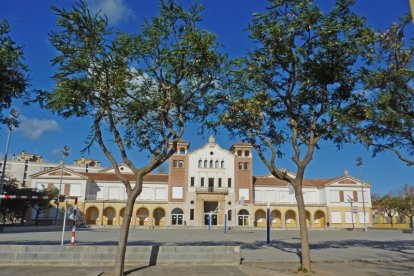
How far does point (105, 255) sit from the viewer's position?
1191 cm

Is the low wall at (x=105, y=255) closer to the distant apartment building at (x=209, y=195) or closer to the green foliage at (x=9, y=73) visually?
the green foliage at (x=9, y=73)

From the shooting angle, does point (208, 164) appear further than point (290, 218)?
No

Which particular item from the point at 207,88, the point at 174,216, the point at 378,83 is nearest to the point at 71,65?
the point at 207,88

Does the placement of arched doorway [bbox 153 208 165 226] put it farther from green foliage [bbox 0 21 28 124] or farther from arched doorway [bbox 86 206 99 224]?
green foliage [bbox 0 21 28 124]

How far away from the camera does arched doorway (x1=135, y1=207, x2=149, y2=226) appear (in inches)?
2388

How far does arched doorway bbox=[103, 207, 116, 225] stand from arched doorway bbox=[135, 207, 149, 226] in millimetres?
3941

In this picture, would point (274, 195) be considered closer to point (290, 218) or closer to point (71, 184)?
point (290, 218)

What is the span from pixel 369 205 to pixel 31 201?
181 feet

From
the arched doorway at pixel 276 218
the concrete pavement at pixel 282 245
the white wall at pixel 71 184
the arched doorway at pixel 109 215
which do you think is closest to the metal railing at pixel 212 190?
the arched doorway at pixel 276 218

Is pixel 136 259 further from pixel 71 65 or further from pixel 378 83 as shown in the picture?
pixel 378 83

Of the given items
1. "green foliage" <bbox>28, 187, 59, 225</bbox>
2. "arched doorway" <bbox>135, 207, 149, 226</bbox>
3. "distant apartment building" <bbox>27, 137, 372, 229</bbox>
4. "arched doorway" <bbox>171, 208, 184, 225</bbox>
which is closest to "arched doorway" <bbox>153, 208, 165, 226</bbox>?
"distant apartment building" <bbox>27, 137, 372, 229</bbox>

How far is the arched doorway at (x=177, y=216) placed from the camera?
198 feet

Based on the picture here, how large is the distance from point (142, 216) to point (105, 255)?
5057cm

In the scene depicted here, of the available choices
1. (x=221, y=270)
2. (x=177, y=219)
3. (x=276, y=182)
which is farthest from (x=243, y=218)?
(x=221, y=270)
